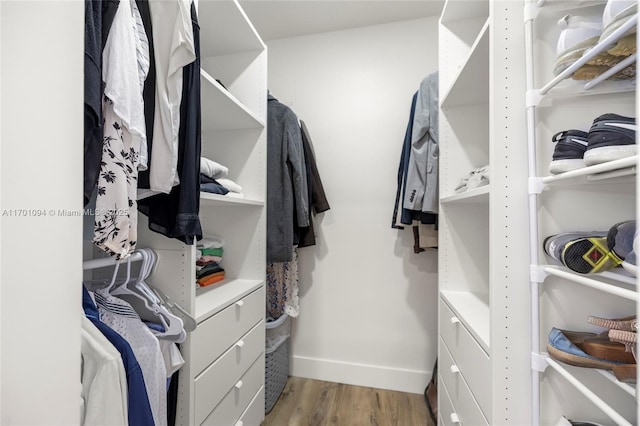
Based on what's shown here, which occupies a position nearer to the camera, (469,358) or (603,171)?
(603,171)

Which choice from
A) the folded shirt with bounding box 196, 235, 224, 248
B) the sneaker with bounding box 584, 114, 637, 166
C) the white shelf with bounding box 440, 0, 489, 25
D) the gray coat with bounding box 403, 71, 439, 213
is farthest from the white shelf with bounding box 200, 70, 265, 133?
the sneaker with bounding box 584, 114, 637, 166

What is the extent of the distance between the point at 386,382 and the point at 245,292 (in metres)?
1.16

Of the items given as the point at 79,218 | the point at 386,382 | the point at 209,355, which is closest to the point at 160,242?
the point at 209,355

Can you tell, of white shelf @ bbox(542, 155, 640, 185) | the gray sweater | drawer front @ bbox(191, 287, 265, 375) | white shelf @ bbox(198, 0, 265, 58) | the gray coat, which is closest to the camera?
white shelf @ bbox(542, 155, 640, 185)

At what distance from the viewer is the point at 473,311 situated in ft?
3.33

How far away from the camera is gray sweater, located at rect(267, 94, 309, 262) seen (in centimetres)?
148

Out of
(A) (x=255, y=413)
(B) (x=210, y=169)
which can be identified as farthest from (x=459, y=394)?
(B) (x=210, y=169)

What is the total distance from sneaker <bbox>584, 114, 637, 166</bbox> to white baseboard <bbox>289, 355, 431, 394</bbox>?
5.24 ft

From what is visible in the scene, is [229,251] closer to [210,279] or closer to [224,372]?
[210,279]

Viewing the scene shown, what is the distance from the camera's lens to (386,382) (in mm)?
1738

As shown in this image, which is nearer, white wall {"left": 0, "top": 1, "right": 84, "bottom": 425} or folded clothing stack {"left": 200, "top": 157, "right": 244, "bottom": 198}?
white wall {"left": 0, "top": 1, "right": 84, "bottom": 425}

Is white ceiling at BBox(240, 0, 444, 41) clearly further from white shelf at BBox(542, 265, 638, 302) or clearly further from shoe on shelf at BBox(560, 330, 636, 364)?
shoe on shelf at BBox(560, 330, 636, 364)

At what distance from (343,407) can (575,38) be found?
1825mm

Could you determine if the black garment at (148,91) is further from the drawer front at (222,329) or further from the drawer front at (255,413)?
the drawer front at (255,413)
